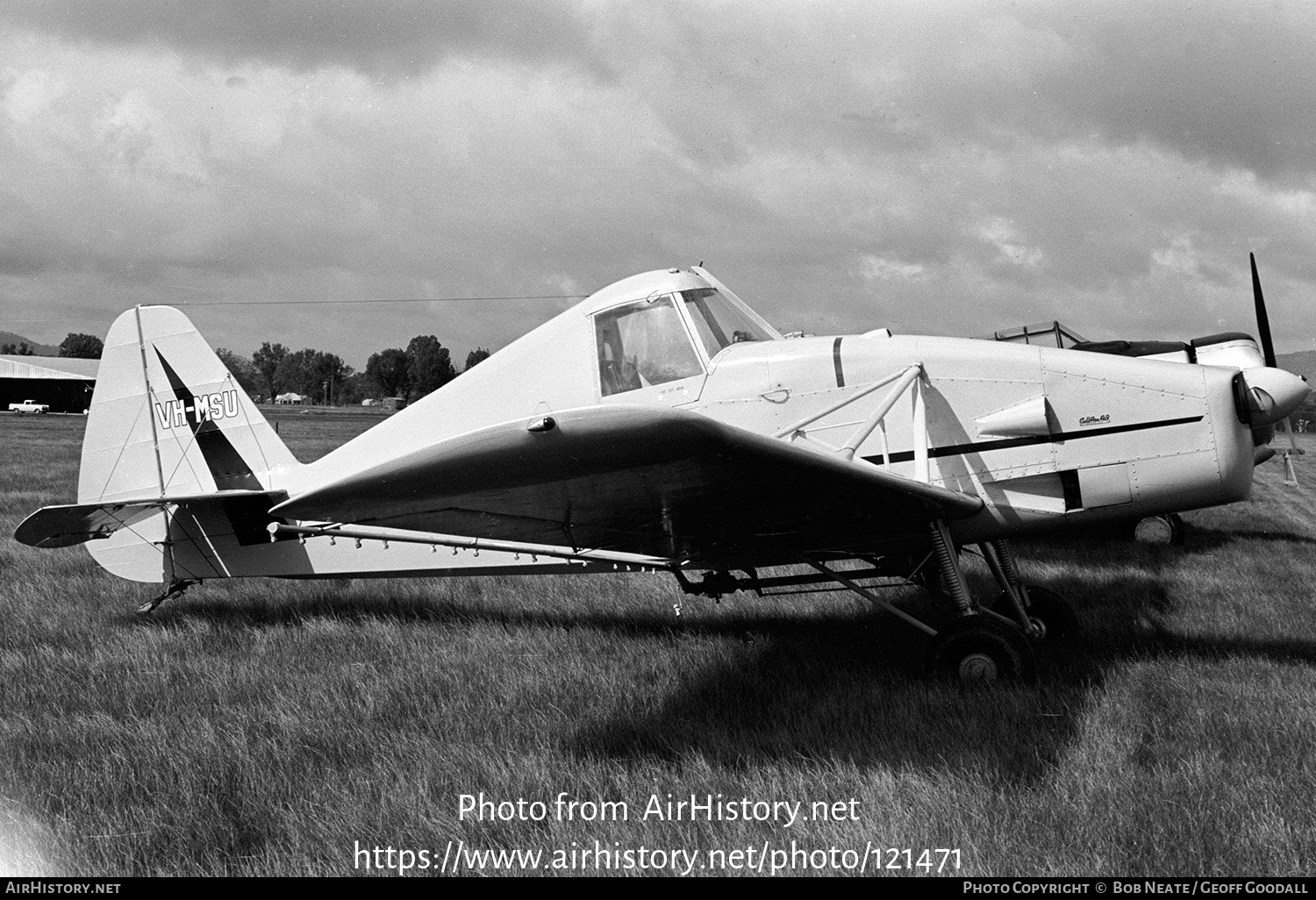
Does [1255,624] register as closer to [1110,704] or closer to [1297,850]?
[1110,704]

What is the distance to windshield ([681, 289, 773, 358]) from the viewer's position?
5.38m

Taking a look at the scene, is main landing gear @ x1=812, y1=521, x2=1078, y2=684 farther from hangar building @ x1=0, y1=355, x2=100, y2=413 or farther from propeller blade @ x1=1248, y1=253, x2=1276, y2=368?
hangar building @ x1=0, y1=355, x2=100, y2=413

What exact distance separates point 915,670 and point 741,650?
1117 mm

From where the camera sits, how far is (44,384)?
84.4 metres

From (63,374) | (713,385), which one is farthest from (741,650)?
(63,374)

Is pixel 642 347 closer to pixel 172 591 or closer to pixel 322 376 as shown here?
pixel 172 591

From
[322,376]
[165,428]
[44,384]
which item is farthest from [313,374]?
[165,428]

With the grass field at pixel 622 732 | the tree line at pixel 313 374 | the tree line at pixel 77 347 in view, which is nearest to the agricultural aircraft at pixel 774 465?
the grass field at pixel 622 732

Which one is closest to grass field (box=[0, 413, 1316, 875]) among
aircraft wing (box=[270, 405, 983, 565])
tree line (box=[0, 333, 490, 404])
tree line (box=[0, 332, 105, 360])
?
aircraft wing (box=[270, 405, 983, 565])

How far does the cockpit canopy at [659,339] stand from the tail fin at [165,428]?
9.90ft

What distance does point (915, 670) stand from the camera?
535 centimetres

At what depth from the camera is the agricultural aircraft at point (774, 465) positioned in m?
3.61

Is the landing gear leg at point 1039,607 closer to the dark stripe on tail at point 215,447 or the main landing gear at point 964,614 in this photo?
the main landing gear at point 964,614

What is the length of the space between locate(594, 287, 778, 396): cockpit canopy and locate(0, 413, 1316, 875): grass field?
5.73 ft
